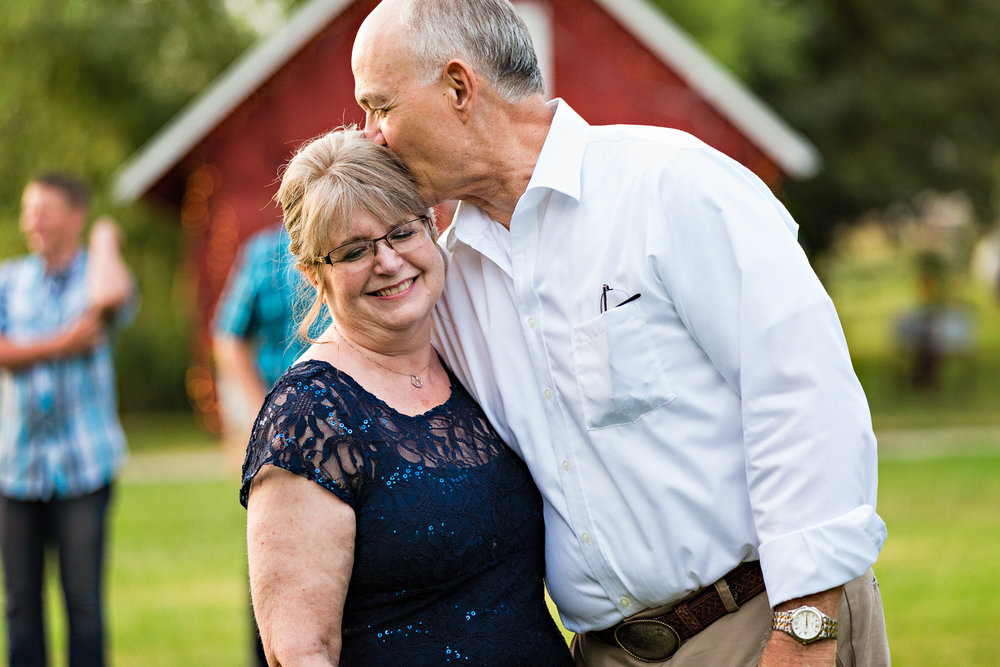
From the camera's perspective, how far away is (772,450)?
2.19 m

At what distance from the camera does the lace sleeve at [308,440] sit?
7.35ft

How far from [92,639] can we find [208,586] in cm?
382

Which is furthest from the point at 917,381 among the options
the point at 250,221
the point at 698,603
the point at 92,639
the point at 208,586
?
the point at 698,603

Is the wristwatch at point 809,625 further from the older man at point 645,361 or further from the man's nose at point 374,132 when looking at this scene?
the man's nose at point 374,132

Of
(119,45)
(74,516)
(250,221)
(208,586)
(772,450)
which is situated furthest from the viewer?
(119,45)

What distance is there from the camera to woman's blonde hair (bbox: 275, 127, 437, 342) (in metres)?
2.43

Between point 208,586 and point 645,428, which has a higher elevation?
point 645,428

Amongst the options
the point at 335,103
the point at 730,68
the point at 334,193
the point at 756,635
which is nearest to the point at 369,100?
the point at 334,193

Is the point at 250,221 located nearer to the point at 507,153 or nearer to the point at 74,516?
the point at 74,516

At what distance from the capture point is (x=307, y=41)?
13172 millimetres

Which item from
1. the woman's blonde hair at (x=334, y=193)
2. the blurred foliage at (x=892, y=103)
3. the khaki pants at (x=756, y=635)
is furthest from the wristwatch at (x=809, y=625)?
the blurred foliage at (x=892, y=103)

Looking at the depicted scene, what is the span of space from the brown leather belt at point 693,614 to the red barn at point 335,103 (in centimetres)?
1069

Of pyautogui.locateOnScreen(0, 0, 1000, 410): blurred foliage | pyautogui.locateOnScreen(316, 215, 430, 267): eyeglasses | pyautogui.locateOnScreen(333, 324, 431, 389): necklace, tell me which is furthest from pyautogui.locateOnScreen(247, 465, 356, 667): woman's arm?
pyautogui.locateOnScreen(0, 0, 1000, 410): blurred foliage

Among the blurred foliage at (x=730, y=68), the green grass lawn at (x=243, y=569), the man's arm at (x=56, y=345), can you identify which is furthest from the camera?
the blurred foliage at (x=730, y=68)
